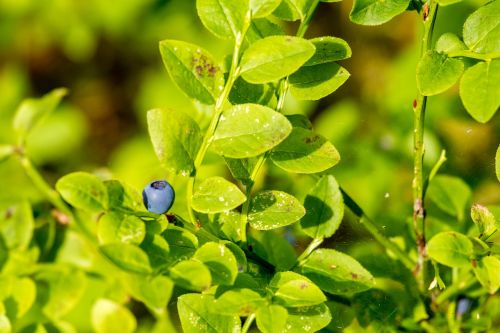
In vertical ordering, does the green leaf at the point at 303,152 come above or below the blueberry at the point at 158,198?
above

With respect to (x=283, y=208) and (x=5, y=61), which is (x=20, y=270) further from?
(x=5, y=61)

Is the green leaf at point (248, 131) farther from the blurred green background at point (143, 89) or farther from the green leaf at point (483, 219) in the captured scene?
the blurred green background at point (143, 89)

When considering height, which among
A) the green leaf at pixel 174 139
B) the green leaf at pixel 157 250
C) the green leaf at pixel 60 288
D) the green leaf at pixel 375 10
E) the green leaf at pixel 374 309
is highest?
the green leaf at pixel 375 10

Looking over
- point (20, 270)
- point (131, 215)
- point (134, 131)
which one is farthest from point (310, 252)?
point (134, 131)

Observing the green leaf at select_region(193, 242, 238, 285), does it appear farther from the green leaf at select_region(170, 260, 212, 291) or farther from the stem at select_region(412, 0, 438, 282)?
the stem at select_region(412, 0, 438, 282)

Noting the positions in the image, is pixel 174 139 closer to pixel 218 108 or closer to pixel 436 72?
pixel 218 108

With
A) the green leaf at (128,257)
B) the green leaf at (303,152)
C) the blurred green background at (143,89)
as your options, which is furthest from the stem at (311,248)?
the blurred green background at (143,89)
